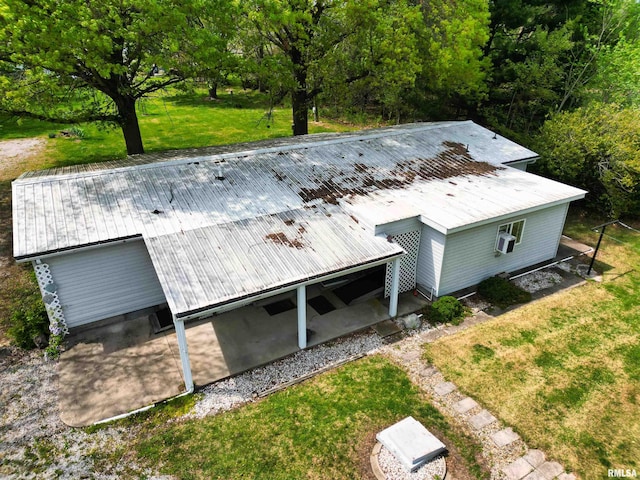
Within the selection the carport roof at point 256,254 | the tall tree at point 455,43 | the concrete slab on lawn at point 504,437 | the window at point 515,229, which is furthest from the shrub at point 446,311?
the tall tree at point 455,43

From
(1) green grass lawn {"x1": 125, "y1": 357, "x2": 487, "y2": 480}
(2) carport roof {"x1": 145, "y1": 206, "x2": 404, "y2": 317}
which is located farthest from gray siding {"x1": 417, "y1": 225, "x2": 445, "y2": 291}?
(1) green grass lawn {"x1": 125, "y1": 357, "x2": 487, "y2": 480}

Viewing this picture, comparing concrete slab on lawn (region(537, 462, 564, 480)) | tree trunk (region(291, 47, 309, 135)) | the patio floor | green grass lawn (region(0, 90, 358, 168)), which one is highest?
tree trunk (region(291, 47, 309, 135))

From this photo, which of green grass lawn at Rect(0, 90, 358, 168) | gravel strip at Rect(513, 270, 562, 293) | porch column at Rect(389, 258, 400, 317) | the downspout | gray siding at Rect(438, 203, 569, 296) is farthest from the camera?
green grass lawn at Rect(0, 90, 358, 168)

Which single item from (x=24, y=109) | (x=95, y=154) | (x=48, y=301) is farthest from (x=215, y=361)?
(x=95, y=154)

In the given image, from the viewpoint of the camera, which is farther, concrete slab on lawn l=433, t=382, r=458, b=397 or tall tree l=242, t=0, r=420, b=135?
tall tree l=242, t=0, r=420, b=135

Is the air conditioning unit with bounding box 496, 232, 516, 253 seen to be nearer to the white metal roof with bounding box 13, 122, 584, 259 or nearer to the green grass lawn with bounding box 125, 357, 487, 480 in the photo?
the white metal roof with bounding box 13, 122, 584, 259

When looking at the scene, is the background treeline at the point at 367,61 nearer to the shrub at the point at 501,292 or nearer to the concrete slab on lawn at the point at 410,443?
the shrub at the point at 501,292

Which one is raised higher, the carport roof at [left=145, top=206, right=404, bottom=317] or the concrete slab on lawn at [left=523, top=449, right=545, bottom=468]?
the carport roof at [left=145, top=206, right=404, bottom=317]
